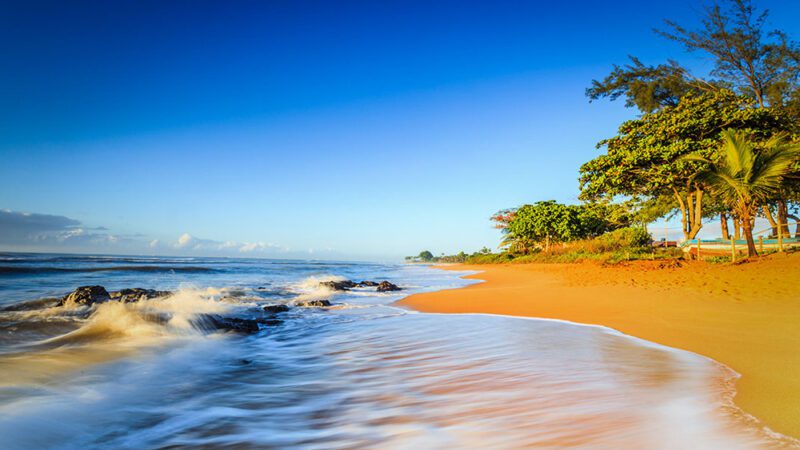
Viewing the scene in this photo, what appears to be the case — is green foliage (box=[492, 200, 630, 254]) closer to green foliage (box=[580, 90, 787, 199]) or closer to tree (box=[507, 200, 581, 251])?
tree (box=[507, 200, 581, 251])

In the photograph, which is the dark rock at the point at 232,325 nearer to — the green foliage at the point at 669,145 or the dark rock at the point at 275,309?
the dark rock at the point at 275,309

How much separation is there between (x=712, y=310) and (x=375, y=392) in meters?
6.19

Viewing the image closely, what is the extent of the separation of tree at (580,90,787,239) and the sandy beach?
4500 mm

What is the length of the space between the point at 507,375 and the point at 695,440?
1.55 metres

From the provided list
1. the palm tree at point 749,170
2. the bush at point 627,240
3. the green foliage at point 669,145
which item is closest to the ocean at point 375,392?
the palm tree at point 749,170

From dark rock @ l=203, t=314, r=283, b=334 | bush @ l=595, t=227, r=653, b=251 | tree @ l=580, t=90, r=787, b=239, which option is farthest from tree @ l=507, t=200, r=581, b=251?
dark rock @ l=203, t=314, r=283, b=334

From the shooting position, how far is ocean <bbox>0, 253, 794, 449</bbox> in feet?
7.04

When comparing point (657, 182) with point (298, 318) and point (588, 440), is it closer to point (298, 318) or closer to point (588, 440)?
point (298, 318)

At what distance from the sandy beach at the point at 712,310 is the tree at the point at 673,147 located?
4500mm

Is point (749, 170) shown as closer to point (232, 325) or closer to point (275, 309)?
point (275, 309)

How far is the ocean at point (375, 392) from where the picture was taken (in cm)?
214

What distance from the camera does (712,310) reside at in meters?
6.00

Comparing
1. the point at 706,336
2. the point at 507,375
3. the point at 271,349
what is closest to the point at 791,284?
the point at 706,336

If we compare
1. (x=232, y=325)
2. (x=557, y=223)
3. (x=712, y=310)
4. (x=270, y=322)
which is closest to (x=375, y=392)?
(x=232, y=325)
